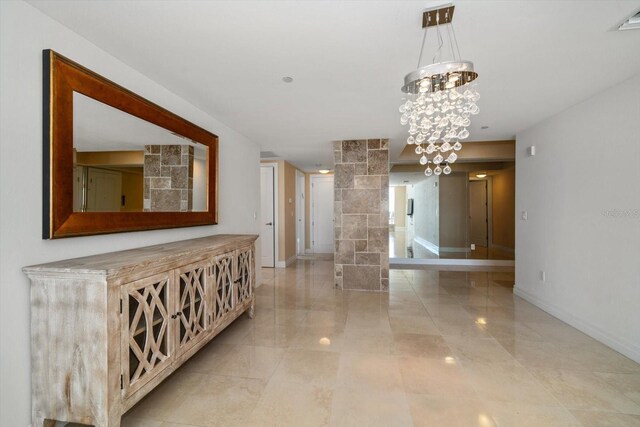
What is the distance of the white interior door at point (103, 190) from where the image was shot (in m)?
1.84

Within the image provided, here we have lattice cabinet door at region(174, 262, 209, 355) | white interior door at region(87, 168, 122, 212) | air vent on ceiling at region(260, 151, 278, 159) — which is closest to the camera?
white interior door at region(87, 168, 122, 212)

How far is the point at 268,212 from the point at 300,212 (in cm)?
147

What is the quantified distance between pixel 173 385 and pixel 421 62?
300 centimetres

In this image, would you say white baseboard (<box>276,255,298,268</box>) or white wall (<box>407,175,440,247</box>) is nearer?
white baseboard (<box>276,255,298,268</box>)

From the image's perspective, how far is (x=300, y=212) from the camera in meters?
7.56

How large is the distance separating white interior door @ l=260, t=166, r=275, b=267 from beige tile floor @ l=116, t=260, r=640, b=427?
8.76ft

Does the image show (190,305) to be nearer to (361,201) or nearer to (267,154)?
(361,201)

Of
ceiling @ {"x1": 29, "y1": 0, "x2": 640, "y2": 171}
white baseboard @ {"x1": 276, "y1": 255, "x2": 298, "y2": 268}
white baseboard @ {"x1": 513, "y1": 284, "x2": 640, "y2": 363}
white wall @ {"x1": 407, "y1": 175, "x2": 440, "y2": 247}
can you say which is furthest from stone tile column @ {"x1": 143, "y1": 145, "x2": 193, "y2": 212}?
white wall @ {"x1": 407, "y1": 175, "x2": 440, "y2": 247}

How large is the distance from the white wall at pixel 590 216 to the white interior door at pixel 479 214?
4.32 meters

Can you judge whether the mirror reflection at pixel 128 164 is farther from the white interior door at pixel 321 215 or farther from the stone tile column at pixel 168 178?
the white interior door at pixel 321 215

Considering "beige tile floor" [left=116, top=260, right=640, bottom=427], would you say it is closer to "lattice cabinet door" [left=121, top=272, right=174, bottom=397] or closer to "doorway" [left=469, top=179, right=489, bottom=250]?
"lattice cabinet door" [left=121, top=272, right=174, bottom=397]

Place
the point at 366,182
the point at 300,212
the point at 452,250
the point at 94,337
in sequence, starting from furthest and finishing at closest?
the point at 300,212, the point at 452,250, the point at 366,182, the point at 94,337

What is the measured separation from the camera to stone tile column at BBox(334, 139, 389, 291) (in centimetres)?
450

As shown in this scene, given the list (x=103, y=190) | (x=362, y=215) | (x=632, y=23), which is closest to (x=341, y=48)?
(x=632, y=23)
